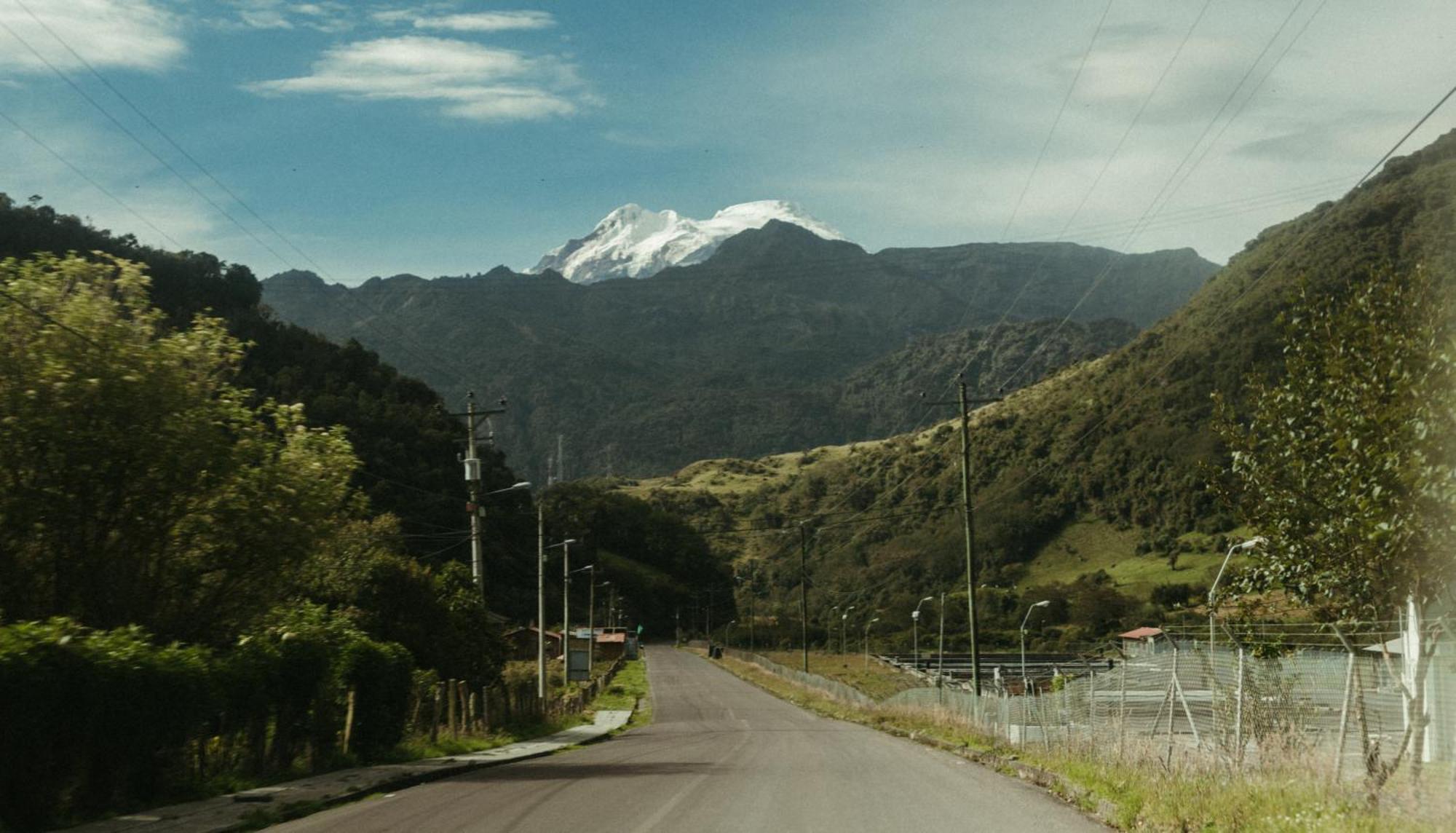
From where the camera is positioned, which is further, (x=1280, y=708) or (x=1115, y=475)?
(x=1115, y=475)

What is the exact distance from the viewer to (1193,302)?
147500 millimetres

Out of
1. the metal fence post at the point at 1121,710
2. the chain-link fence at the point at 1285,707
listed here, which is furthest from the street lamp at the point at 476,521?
the metal fence post at the point at 1121,710

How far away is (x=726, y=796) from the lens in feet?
56.5

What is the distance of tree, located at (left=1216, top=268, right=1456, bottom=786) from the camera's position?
40.7 feet

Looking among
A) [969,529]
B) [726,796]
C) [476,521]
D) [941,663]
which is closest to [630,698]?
[941,663]

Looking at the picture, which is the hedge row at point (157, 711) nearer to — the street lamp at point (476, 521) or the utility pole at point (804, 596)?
the street lamp at point (476, 521)

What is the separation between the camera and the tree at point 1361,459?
1240 cm

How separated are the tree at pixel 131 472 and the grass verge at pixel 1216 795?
44.0 feet

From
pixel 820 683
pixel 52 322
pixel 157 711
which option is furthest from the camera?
pixel 820 683

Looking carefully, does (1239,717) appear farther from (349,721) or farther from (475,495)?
(475,495)

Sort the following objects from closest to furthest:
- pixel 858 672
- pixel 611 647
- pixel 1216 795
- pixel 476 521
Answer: pixel 1216 795 < pixel 476 521 < pixel 858 672 < pixel 611 647

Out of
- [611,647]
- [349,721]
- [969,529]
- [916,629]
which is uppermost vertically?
[969,529]

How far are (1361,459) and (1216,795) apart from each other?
3907 mm

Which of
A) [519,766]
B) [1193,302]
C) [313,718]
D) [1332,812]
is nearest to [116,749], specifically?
[313,718]
